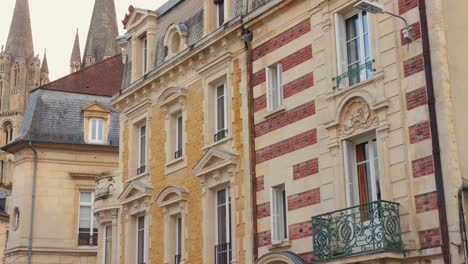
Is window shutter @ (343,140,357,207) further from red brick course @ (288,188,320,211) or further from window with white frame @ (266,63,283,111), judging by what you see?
window with white frame @ (266,63,283,111)

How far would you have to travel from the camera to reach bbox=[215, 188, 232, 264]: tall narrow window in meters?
19.3

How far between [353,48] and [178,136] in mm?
7534

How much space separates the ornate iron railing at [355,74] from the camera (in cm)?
1554

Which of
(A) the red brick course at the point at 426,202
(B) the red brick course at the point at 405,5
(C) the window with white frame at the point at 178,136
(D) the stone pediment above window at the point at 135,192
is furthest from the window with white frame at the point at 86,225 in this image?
(A) the red brick course at the point at 426,202

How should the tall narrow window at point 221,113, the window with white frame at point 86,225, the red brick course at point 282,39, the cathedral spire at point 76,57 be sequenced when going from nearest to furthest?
the red brick course at point 282,39 < the tall narrow window at point 221,113 < the window with white frame at point 86,225 < the cathedral spire at point 76,57

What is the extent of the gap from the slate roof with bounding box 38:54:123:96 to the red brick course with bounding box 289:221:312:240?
19560 mm

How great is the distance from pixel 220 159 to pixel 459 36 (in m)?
7.33

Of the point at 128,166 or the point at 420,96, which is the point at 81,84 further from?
the point at 420,96

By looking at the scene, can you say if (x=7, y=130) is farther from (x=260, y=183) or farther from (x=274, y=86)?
(x=260, y=183)

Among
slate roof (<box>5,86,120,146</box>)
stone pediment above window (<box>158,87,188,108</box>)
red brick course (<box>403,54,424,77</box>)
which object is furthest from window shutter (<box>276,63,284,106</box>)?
slate roof (<box>5,86,120,146</box>)

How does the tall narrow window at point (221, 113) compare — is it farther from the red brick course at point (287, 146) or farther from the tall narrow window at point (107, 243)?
the tall narrow window at point (107, 243)

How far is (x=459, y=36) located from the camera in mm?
14438

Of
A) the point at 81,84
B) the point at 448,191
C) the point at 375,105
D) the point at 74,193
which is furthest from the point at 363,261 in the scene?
the point at 81,84

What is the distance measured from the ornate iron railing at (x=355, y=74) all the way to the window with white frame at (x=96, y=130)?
19076 mm
